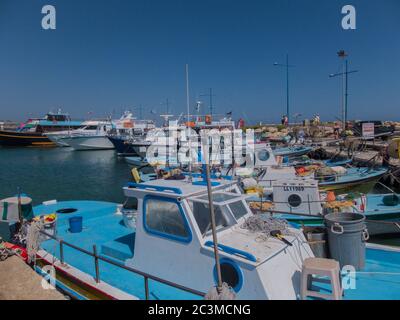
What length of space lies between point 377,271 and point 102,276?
514cm

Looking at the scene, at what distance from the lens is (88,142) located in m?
A: 59.5

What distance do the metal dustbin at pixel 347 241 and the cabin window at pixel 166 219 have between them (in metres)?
2.79

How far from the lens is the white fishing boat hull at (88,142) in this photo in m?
59.0

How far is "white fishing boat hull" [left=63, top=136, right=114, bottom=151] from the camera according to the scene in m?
59.0

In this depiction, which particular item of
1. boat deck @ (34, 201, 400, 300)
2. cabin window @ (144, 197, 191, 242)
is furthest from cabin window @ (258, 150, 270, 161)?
cabin window @ (144, 197, 191, 242)

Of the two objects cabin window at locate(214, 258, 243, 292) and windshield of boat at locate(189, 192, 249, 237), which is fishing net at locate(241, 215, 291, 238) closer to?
windshield of boat at locate(189, 192, 249, 237)

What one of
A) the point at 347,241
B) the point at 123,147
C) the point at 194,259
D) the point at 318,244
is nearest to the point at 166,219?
the point at 194,259

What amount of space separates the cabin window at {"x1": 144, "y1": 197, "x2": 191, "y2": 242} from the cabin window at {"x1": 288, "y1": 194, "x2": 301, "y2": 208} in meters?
6.10

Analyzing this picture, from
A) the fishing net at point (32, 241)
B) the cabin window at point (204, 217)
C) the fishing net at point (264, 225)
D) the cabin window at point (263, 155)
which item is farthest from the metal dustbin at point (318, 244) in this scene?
the cabin window at point (263, 155)

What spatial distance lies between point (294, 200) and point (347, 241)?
180 inches

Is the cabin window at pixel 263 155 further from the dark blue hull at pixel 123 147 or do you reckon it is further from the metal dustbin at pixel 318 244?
the dark blue hull at pixel 123 147

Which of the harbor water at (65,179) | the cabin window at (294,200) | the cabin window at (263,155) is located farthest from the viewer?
the harbor water at (65,179)

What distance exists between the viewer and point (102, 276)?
5988mm
